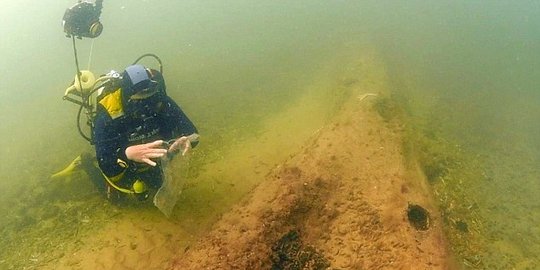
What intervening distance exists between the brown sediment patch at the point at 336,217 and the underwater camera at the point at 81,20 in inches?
129

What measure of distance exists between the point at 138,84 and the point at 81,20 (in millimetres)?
1884

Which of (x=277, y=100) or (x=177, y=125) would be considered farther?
(x=277, y=100)

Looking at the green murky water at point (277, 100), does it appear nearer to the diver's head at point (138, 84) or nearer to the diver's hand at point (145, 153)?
the diver's hand at point (145, 153)

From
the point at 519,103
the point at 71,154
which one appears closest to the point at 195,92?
the point at 71,154

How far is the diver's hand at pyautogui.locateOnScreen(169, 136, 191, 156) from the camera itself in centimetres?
394

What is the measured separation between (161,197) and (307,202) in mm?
1649

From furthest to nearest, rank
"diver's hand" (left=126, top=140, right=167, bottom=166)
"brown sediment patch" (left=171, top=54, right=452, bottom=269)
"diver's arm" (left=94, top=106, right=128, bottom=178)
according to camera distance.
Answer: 1. "diver's arm" (left=94, top=106, right=128, bottom=178)
2. "diver's hand" (left=126, top=140, right=167, bottom=166)
3. "brown sediment patch" (left=171, top=54, right=452, bottom=269)

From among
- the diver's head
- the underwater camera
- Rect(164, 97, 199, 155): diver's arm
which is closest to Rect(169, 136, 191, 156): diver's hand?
Rect(164, 97, 199, 155): diver's arm

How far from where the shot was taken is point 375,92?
634 cm

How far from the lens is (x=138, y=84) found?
3867 millimetres

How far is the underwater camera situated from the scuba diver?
1221mm

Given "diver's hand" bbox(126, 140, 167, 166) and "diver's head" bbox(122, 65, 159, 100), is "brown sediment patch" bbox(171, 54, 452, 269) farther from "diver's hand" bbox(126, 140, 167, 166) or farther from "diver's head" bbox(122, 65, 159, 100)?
Answer: "diver's head" bbox(122, 65, 159, 100)

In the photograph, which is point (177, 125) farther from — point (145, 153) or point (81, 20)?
point (81, 20)

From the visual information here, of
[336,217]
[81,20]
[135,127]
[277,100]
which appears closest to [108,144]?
[135,127]
